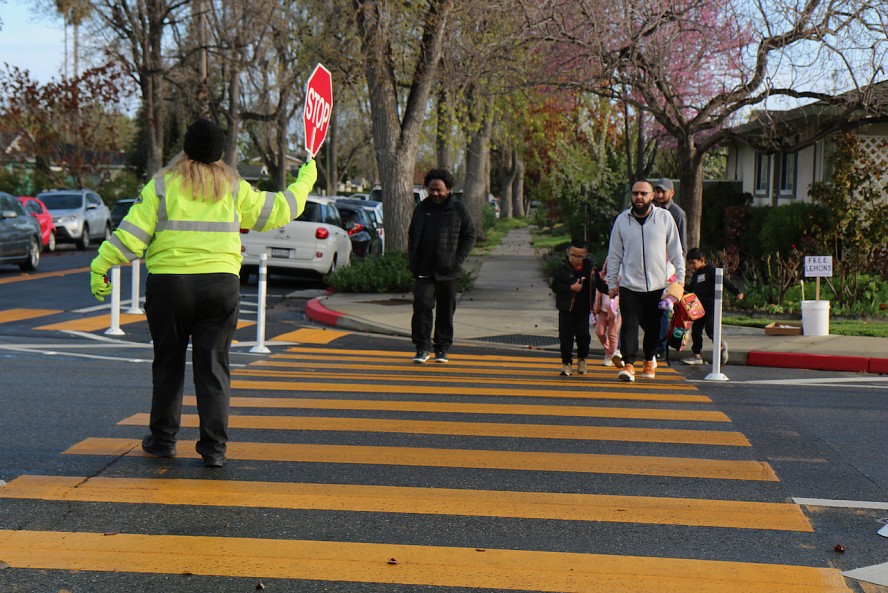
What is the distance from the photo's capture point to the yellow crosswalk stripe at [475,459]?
658 cm

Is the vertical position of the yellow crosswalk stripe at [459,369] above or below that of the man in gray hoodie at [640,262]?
below

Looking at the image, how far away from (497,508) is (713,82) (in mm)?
13591

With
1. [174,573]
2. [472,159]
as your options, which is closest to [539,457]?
[174,573]

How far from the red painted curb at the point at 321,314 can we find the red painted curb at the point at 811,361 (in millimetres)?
5717

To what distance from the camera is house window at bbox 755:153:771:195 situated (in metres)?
25.0

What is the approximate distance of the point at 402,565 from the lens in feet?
15.6

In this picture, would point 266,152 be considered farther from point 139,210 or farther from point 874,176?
point 139,210

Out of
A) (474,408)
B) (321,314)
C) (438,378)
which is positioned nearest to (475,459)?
(474,408)

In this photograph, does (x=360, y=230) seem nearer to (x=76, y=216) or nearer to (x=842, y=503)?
(x=76, y=216)

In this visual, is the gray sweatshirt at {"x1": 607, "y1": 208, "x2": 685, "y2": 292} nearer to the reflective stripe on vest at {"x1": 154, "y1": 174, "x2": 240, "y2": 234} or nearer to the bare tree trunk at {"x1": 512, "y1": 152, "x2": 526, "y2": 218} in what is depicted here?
the reflective stripe on vest at {"x1": 154, "y1": 174, "x2": 240, "y2": 234}

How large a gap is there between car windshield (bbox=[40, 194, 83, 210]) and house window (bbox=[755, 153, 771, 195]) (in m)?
19.3

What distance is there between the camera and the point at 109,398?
341 inches

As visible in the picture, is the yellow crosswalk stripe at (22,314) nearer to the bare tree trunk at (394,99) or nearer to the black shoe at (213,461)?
the bare tree trunk at (394,99)

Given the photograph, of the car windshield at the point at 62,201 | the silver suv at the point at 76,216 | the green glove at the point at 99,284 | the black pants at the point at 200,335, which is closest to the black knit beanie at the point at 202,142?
the black pants at the point at 200,335
